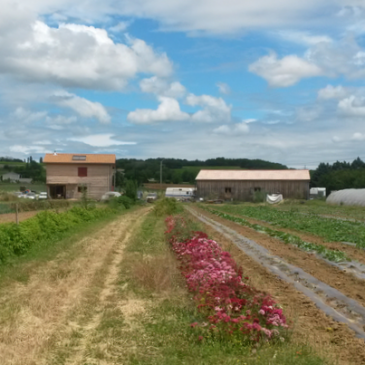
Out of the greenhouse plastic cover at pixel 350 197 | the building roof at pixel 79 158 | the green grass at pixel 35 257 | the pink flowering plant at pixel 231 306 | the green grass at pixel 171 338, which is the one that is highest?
the building roof at pixel 79 158

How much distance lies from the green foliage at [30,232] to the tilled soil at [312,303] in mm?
6666

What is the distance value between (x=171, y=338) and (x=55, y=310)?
2.50 meters

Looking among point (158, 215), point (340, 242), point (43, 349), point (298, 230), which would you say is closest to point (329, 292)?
point (43, 349)

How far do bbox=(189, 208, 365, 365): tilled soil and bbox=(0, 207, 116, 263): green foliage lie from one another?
262 inches

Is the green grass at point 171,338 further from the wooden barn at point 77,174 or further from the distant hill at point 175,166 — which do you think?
the distant hill at point 175,166

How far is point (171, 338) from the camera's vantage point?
6.73m

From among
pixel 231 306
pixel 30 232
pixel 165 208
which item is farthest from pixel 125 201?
pixel 231 306

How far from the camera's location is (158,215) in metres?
38.4

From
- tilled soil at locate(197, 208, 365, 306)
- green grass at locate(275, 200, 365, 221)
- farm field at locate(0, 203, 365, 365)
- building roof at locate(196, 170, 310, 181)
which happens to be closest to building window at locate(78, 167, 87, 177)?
building roof at locate(196, 170, 310, 181)

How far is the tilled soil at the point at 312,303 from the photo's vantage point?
640 cm

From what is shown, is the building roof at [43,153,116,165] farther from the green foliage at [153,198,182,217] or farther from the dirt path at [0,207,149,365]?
the dirt path at [0,207,149,365]

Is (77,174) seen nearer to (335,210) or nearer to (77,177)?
(77,177)

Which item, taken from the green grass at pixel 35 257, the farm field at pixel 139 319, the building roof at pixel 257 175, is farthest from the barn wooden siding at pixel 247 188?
the farm field at pixel 139 319

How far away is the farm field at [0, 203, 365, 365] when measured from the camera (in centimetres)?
605
